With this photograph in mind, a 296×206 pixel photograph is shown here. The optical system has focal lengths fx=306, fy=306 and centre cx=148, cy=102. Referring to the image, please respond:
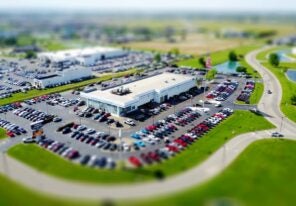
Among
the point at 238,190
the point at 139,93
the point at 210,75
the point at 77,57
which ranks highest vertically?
the point at 139,93

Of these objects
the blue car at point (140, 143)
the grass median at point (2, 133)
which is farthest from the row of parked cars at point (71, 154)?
the blue car at point (140, 143)

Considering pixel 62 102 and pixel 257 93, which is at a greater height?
pixel 62 102

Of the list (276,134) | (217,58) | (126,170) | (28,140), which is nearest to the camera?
(126,170)

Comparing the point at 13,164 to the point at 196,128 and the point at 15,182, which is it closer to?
the point at 15,182

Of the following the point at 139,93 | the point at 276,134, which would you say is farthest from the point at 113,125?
the point at 276,134

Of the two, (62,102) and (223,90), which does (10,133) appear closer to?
(62,102)

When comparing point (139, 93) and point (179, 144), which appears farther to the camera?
point (139, 93)

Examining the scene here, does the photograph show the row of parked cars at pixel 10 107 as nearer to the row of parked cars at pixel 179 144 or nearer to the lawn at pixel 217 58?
the row of parked cars at pixel 179 144
